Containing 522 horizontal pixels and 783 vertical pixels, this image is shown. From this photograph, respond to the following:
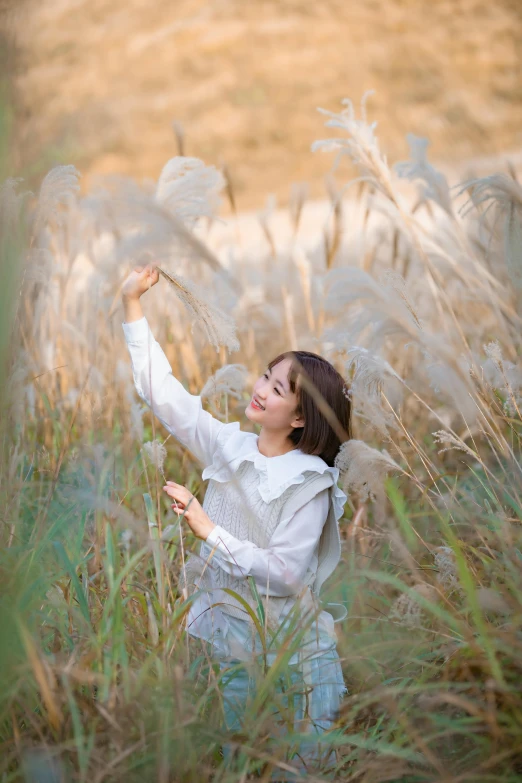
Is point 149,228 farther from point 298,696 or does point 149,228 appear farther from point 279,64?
point 279,64

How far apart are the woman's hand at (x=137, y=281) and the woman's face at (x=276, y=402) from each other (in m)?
0.32

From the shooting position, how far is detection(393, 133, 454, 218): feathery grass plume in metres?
2.17

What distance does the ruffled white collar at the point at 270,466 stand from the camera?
168 cm

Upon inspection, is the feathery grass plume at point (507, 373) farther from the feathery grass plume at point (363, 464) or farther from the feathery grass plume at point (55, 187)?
the feathery grass plume at point (55, 187)

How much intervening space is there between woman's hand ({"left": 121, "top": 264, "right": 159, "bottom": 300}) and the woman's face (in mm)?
318

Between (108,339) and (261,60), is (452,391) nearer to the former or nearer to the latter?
(108,339)

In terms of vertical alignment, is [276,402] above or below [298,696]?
above

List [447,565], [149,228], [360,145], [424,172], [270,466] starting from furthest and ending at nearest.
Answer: [424,172]
[360,145]
[270,466]
[447,565]
[149,228]

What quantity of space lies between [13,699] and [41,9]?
94cm

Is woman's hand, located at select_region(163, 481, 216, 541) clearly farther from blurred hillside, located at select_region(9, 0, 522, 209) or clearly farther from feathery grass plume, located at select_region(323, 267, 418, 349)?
blurred hillside, located at select_region(9, 0, 522, 209)

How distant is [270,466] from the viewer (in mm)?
1722

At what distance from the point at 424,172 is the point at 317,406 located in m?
0.81

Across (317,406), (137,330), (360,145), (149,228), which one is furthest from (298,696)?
(360,145)

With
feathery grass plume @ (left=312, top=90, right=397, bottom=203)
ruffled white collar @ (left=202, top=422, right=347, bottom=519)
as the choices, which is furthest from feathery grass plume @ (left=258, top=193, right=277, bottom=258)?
ruffled white collar @ (left=202, top=422, right=347, bottom=519)
